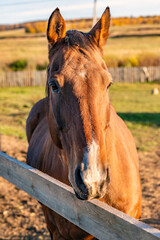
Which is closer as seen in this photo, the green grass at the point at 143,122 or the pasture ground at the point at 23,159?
the pasture ground at the point at 23,159

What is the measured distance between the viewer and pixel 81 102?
66.8 inches

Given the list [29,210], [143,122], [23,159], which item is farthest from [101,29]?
[143,122]

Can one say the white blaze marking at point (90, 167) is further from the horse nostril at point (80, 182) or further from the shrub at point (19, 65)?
the shrub at point (19, 65)

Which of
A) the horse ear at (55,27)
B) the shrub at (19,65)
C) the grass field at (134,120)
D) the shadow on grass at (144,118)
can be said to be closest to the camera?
the horse ear at (55,27)

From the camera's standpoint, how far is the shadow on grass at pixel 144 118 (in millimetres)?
9617

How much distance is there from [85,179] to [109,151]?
2.40ft

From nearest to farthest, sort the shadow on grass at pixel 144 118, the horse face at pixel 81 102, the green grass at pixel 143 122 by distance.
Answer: the horse face at pixel 81 102 < the green grass at pixel 143 122 < the shadow on grass at pixel 144 118

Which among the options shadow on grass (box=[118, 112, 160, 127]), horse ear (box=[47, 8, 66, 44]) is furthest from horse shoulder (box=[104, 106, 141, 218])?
shadow on grass (box=[118, 112, 160, 127])

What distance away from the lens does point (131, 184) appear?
2.34 metres

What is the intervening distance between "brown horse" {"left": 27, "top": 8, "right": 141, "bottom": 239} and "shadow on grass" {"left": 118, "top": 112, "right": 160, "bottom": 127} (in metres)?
7.34

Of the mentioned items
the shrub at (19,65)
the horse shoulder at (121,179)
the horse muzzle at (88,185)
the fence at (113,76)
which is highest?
the horse muzzle at (88,185)

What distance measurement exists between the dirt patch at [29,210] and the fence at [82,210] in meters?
1.74

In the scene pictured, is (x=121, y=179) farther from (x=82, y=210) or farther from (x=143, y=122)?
(x=143, y=122)

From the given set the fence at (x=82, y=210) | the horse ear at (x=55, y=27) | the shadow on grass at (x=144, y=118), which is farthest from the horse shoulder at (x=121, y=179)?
the shadow on grass at (x=144, y=118)
